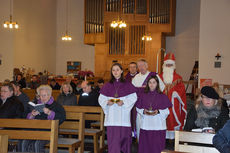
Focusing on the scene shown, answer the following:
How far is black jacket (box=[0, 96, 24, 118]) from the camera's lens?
4.83 meters

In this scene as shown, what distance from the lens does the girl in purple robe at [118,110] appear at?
512cm

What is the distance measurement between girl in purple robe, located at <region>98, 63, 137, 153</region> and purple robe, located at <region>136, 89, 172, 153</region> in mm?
220

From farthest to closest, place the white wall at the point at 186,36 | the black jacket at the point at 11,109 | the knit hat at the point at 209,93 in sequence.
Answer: the white wall at the point at 186,36 < the black jacket at the point at 11,109 < the knit hat at the point at 209,93

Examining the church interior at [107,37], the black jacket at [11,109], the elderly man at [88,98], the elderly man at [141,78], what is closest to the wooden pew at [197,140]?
the black jacket at [11,109]

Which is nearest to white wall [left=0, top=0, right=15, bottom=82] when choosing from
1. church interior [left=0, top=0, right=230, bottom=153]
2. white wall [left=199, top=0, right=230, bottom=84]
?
church interior [left=0, top=0, right=230, bottom=153]

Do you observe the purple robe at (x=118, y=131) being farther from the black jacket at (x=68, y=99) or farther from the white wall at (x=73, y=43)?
the white wall at (x=73, y=43)

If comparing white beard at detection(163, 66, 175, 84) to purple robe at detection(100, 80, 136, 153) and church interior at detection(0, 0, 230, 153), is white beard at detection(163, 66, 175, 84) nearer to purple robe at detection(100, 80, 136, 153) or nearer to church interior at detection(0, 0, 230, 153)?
purple robe at detection(100, 80, 136, 153)

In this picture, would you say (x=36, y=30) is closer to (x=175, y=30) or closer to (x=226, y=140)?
(x=175, y=30)

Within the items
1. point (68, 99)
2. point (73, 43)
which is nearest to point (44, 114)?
point (68, 99)

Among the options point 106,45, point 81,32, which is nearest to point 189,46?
point 106,45

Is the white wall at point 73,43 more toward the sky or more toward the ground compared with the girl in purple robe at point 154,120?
more toward the sky

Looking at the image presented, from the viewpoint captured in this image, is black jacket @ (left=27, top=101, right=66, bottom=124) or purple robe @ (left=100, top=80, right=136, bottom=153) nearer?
black jacket @ (left=27, top=101, right=66, bottom=124)

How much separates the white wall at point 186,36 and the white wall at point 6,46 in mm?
8970

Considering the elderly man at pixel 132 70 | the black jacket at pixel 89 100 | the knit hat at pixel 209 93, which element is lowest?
the black jacket at pixel 89 100
